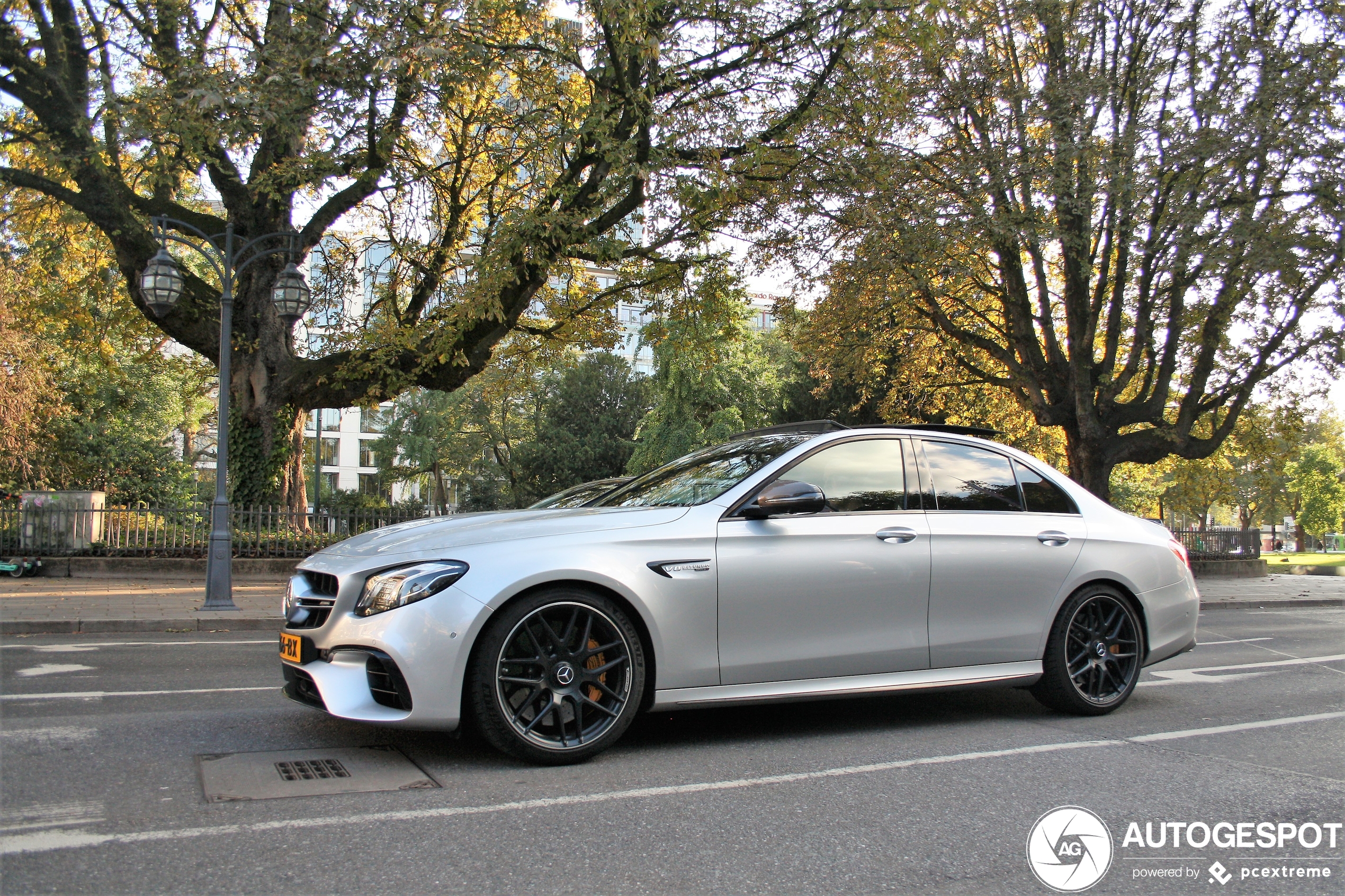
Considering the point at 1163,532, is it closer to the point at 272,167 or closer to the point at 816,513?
the point at 816,513

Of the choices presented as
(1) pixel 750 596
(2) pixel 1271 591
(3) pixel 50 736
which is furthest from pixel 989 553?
(2) pixel 1271 591

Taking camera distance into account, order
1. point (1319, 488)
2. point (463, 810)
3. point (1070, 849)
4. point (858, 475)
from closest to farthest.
→ point (1070, 849)
point (463, 810)
point (858, 475)
point (1319, 488)

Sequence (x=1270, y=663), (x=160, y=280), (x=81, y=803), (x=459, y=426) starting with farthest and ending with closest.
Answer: (x=459, y=426) → (x=160, y=280) → (x=1270, y=663) → (x=81, y=803)

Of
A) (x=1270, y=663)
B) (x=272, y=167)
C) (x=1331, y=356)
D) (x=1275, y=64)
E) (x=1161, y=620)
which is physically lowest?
(x=1270, y=663)

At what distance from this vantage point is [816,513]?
524 centimetres

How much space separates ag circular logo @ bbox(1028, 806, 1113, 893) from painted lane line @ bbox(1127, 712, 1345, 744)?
1679 mm

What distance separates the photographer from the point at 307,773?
14.0ft

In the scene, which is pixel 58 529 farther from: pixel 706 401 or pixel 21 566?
pixel 706 401

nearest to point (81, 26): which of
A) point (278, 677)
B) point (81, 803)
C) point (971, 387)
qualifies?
point (278, 677)

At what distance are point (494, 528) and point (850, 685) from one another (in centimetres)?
205

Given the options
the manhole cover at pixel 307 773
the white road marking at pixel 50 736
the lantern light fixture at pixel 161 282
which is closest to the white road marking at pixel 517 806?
the manhole cover at pixel 307 773

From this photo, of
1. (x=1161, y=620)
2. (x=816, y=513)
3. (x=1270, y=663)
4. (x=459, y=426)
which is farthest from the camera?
(x=459, y=426)

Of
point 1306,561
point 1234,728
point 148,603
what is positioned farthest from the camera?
point 1306,561

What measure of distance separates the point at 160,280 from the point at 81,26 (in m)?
A: 5.53
